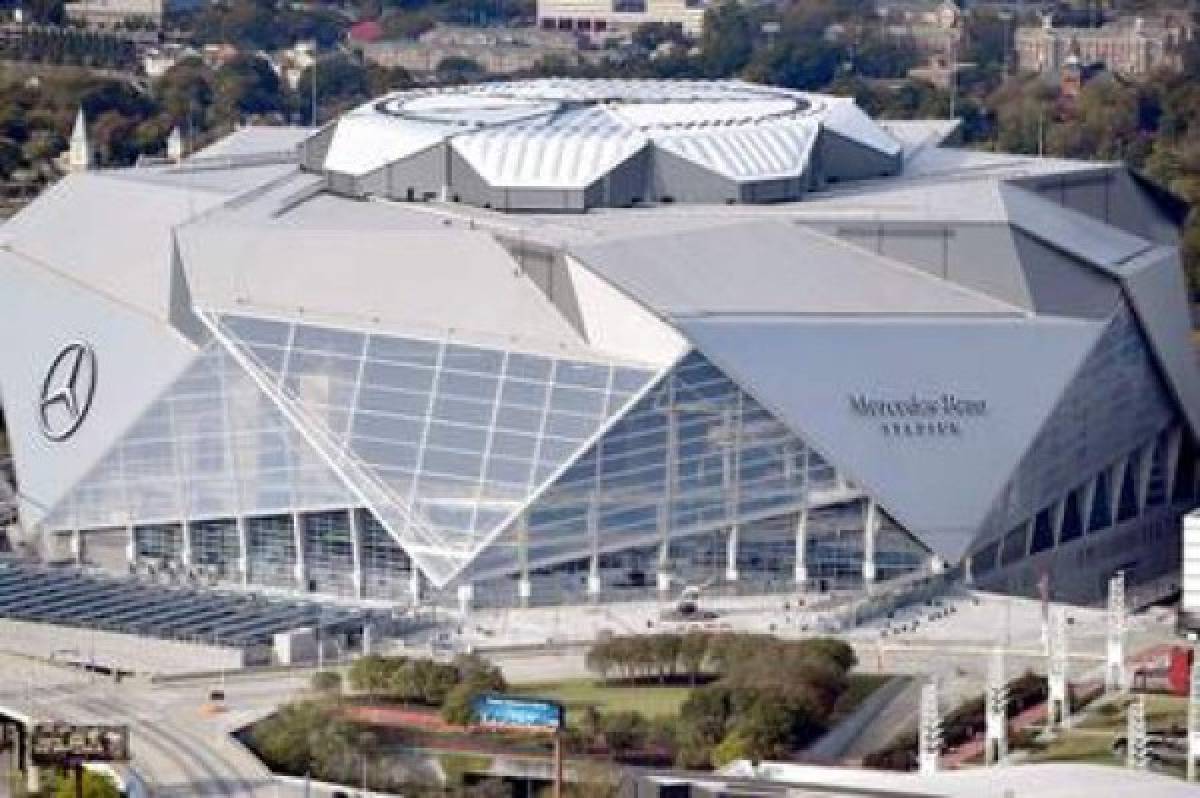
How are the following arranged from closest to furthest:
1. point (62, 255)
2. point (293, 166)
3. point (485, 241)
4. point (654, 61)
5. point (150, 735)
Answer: point (150, 735) → point (485, 241) → point (62, 255) → point (293, 166) → point (654, 61)

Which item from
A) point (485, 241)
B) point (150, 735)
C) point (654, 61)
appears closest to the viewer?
point (150, 735)

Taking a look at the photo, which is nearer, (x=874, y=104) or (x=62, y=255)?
(x=62, y=255)

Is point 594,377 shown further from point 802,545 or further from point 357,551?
point 357,551

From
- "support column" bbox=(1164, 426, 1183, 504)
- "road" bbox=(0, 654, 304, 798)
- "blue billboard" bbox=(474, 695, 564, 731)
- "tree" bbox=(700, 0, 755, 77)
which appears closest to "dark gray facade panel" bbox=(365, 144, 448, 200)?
"support column" bbox=(1164, 426, 1183, 504)

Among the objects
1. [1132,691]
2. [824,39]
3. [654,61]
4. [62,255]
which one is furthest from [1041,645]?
[824,39]

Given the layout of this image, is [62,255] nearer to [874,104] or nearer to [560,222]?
[560,222]

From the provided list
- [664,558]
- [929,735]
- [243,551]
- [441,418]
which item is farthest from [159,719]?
[929,735]

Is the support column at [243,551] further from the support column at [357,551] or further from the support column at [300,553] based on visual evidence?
the support column at [357,551]

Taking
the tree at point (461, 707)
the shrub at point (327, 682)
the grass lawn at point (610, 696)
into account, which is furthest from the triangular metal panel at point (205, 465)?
the tree at point (461, 707)
